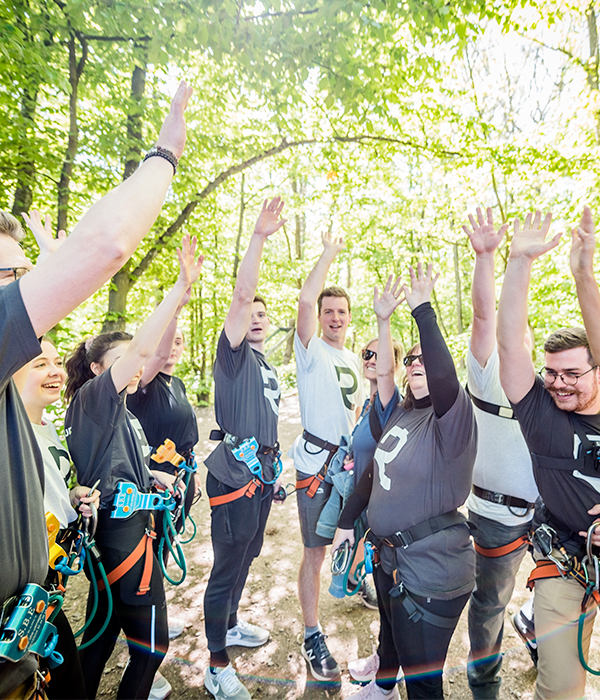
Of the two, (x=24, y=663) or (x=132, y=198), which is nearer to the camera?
(x=132, y=198)

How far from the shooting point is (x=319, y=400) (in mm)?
3318

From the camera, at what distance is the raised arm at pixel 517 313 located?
2086 mm

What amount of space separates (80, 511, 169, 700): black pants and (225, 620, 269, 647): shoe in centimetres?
117

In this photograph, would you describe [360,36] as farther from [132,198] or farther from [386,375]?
[132,198]

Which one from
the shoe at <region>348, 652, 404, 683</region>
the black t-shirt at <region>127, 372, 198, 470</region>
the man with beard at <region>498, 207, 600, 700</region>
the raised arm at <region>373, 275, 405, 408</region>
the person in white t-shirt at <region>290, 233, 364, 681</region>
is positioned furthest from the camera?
the black t-shirt at <region>127, 372, 198, 470</region>

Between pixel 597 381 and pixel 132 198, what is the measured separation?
8.12ft

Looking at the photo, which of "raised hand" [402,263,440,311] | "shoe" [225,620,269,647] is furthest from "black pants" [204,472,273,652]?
"raised hand" [402,263,440,311]

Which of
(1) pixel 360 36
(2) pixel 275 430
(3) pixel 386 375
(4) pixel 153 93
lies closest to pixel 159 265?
(4) pixel 153 93

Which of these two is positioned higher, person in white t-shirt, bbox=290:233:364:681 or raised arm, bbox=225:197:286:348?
raised arm, bbox=225:197:286:348

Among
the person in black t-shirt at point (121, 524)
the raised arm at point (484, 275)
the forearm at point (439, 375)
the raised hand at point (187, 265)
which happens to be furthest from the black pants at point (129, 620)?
the raised arm at point (484, 275)

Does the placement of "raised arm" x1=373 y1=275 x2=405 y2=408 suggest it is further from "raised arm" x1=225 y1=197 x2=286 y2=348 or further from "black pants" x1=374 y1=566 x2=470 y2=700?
"black pants" x1=374 y1=566 x2=470 y2=700

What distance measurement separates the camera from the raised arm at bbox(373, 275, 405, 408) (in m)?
2.71

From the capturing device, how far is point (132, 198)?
3.31 ft

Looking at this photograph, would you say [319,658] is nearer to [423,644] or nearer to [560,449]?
[423,644]
